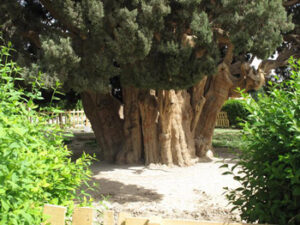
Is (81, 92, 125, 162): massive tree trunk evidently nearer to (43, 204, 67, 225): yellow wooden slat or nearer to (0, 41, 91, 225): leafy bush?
(0, 41, 91, 225): leafy bush

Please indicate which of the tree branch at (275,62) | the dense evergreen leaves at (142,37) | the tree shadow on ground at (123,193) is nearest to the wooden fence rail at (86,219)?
the tree shadow on ground at (123,193)

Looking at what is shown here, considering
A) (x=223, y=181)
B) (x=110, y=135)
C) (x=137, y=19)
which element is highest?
(x=137, y=19)

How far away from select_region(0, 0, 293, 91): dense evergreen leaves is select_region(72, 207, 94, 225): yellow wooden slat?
11.8 feet

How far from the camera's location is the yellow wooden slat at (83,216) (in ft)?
5.44

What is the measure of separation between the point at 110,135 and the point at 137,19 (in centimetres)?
405

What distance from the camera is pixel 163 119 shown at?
7387 millimetres

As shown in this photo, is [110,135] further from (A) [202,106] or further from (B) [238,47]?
(B) [238,47]

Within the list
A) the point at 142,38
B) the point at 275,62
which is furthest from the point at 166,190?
the point at 275,62

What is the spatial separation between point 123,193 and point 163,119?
2.53 meters

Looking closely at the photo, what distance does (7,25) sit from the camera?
19.2 feet

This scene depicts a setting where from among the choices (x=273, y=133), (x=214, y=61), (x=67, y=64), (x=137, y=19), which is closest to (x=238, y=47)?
(x=214, y=61)

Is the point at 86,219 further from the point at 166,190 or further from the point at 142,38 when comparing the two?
the point at 166,190

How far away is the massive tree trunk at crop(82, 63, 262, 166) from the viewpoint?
7.48 metres

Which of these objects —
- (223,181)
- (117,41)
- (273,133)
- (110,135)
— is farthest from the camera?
(110,135)
